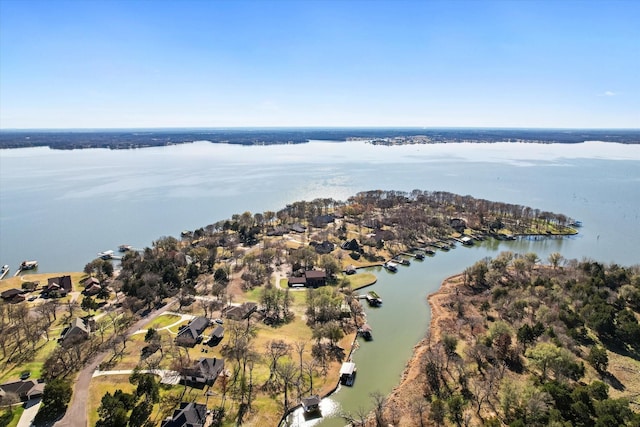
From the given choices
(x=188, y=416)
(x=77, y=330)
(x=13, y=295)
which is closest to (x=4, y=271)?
(x=13, y=295)

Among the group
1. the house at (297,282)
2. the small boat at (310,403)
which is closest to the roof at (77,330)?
the small boat at (310,403)

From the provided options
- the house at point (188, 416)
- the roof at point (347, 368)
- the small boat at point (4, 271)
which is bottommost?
the small boat at point (4, 271)

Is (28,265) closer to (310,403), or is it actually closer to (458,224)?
(310,403)

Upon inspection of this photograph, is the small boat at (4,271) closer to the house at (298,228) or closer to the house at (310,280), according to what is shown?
the house at (310,280)

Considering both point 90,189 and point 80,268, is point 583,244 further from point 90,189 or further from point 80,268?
point 90,189

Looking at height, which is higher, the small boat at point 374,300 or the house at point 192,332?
the house at point 192,332

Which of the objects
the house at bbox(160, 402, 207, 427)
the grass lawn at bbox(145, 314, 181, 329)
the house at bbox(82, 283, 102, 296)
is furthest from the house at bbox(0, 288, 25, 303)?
the house at bbox(160, 402, 207, 427)
